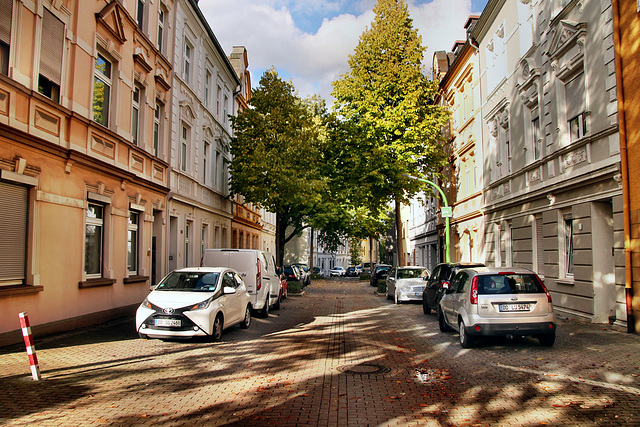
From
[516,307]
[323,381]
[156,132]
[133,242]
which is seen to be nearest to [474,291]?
[516,307]

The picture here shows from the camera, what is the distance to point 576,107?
534 inches

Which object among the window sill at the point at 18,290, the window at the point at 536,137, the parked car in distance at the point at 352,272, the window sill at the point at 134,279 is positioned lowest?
the parked car in distance at the point at 352,272

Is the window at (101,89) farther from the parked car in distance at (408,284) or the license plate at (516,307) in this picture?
the parked car in distance at (408,284)

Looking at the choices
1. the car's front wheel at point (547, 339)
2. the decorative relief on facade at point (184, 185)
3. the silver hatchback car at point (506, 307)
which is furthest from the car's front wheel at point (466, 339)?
the decorative relief on facade at point (184, 185)

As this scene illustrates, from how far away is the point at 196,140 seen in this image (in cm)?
2173

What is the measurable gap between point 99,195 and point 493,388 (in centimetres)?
1029

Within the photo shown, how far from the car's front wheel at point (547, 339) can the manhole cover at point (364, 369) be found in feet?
11.6

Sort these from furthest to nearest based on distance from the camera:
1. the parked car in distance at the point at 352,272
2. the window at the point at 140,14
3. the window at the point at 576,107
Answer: the parked car in distance at the point at 352,272 < the window at the point at 140,14 < the window at the point at 576,107

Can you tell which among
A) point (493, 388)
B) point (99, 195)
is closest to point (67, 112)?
point (99, 195)

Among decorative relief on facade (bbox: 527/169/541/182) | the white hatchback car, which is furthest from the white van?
decorative relief on facade (bbox: 527/169/541/182)

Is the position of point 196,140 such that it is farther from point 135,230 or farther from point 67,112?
point 67,112

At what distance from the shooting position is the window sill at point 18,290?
884cm

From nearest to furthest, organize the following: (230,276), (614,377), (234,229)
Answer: (614,377) → (230,276) → (234,229)

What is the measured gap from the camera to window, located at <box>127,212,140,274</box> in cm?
1499
